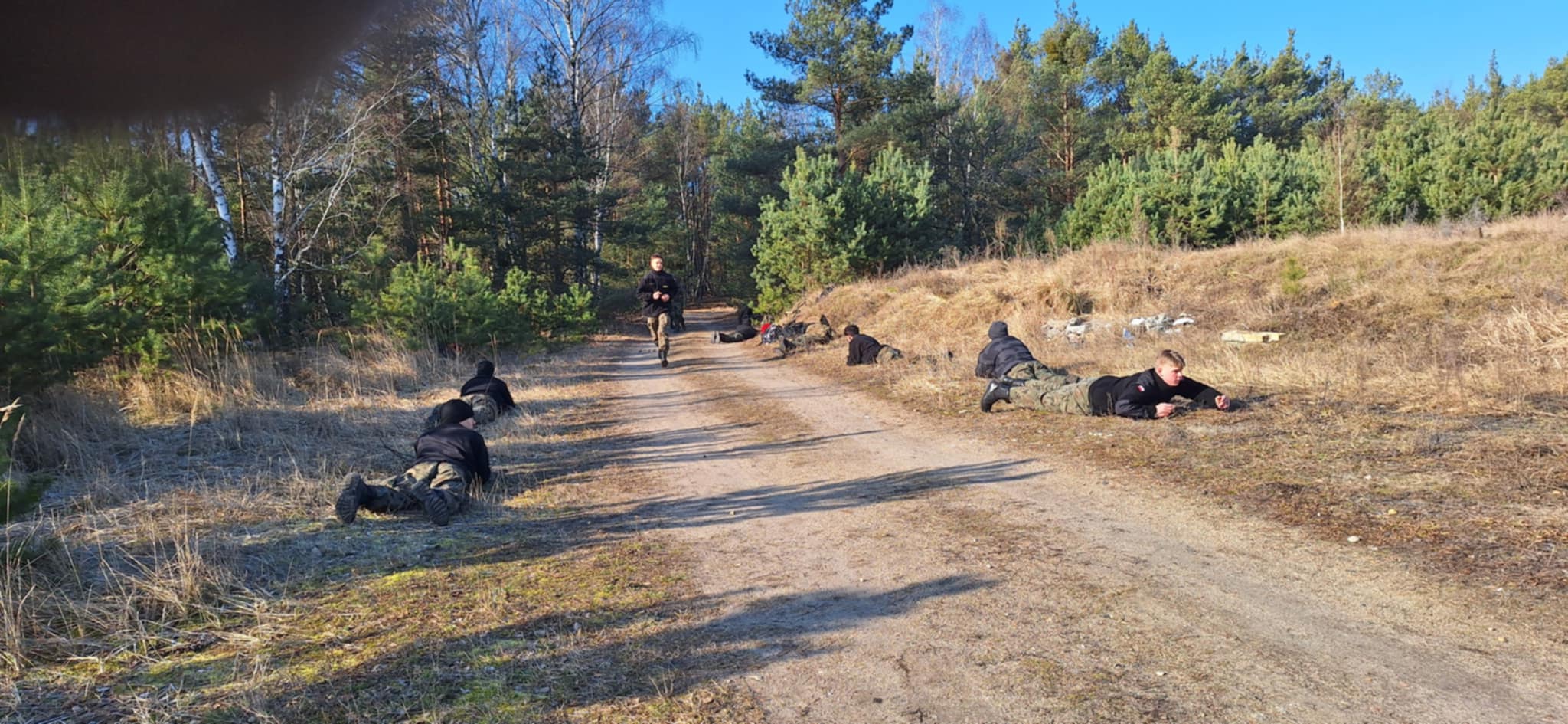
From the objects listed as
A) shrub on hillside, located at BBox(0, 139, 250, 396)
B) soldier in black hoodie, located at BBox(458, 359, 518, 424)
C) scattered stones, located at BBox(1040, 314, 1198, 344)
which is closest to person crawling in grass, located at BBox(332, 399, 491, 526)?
shrub on hillside, located at BBox(0, 139, 250, 396)

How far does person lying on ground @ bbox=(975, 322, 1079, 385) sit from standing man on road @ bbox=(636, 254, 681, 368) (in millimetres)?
6184

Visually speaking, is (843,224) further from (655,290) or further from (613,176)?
(613,176)

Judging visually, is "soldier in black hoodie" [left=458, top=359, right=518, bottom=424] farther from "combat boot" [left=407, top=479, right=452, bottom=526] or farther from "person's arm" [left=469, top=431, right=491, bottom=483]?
"combat boot" [left=407, top=479, right=452, bottom=526]

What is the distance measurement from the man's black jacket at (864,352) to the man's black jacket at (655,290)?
341 cm

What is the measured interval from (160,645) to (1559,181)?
2608cm

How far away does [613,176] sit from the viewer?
35.4 meters

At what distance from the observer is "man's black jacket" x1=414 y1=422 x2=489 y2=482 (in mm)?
5453

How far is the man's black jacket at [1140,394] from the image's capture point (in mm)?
6840

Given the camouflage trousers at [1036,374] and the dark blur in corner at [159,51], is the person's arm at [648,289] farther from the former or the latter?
the dark blur in corner at [159,51]

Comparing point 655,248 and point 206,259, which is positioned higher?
point 655,248

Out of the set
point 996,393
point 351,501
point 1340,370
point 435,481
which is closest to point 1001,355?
point 996,393

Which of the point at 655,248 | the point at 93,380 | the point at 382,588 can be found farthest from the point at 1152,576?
the point at 655,248

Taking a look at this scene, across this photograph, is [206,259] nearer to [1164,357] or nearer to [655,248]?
[1164,357]

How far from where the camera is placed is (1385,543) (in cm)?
369
